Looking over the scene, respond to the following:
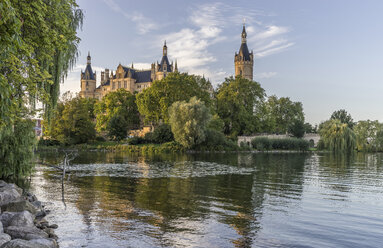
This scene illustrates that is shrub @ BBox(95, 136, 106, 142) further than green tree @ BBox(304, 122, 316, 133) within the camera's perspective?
No

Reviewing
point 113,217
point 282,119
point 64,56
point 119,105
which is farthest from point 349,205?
point 282,119

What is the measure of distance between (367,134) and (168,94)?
4563 centimetres

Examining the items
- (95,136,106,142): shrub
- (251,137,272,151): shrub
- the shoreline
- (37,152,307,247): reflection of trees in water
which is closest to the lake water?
(37,152,307,247): reflection of trees in water

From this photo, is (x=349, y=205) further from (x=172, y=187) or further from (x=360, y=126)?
(x=360, y=126)

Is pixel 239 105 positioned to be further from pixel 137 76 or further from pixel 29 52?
pixel 29 52

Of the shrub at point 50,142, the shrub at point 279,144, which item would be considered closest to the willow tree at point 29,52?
the shrub at point 50,142

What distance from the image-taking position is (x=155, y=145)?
2307 inches

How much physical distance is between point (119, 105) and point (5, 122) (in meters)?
70.5

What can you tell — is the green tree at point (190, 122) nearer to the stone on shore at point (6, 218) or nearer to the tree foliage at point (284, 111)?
the tree foliage at point (284, 111)

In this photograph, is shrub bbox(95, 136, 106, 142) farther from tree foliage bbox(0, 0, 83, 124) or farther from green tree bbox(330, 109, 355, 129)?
green tree bbox(330, 109, 355, 129)

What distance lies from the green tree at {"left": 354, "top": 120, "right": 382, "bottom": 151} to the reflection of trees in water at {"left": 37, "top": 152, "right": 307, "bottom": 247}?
57.7 meters

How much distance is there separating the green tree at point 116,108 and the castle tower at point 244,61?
42706 millimetres

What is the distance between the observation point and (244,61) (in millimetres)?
108250

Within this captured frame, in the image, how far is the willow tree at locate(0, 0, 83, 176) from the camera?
5349mm
